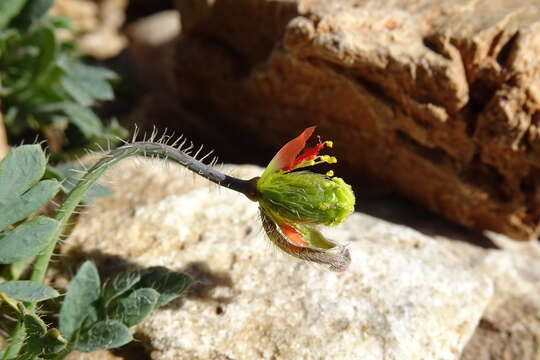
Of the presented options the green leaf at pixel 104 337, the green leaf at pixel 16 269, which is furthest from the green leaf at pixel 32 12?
the green leaf at pixel 104 337

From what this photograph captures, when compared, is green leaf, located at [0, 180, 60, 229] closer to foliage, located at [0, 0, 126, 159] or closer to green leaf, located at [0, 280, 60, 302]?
green leaf, located at [0, 280, 60, 302]

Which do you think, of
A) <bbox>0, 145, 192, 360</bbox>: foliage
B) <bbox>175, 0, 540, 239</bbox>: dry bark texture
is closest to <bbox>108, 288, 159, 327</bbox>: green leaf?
<bbox>0, 145, 192, 360</bbox>: foliage

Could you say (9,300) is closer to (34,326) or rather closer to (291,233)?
(34,326)

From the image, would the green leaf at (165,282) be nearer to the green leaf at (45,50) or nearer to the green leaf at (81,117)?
the green leaf at (81,117)

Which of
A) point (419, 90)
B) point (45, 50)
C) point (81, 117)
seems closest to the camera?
point (419, 90)

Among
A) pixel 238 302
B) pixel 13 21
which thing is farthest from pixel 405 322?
pixel 13 21

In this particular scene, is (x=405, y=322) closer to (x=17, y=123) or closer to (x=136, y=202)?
(x=136, y=202)

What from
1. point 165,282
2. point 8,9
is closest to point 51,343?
point 165,282
